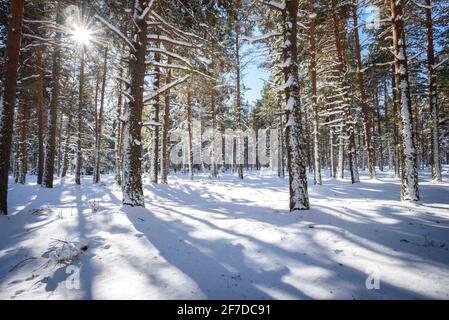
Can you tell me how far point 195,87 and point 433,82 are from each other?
15.9 metres

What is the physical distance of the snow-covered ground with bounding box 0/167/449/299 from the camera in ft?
12.2

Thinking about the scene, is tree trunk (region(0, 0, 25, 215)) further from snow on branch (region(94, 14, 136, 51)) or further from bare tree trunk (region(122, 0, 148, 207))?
bare tree trunk (region(122, 0, 148, 207))

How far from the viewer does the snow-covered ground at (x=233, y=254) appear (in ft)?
12.2

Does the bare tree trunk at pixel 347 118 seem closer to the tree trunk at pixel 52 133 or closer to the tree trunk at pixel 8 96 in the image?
the tree trunk at pixel 8 96

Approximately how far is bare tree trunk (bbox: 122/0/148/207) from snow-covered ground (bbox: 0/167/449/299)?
0.65 metres

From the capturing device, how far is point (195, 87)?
1059cm

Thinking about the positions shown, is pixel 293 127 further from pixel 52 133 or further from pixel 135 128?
pixel 52 133

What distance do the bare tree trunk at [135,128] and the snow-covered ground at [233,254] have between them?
0.65 metres

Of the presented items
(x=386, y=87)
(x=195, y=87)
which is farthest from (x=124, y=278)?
(x=386, y=87)

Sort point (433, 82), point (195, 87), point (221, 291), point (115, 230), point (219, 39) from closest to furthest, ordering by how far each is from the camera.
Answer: point (221, 291) → point (115, 230) → point (219, 39) → point (195, 87) → point (433, 82)

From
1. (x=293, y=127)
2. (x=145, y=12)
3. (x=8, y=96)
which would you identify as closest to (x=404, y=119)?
(x=293, y=127)

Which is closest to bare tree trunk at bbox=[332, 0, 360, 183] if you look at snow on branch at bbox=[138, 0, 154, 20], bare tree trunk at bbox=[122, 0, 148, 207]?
snow on branch at bbox=[138, 0, 154, 20]

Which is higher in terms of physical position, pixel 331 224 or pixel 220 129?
pixel 220 129
